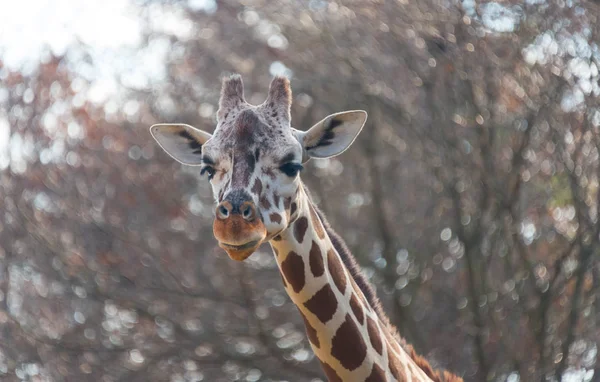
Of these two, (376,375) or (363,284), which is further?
(363,284)

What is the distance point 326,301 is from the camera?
4.86 m

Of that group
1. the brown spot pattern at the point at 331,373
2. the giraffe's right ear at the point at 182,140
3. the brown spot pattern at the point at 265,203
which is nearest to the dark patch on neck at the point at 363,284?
the brown spot pattern at the point at 331,373

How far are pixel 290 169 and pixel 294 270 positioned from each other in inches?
20.5

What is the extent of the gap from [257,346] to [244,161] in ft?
26.8

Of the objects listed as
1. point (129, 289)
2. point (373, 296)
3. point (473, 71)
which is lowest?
point (129, 289)

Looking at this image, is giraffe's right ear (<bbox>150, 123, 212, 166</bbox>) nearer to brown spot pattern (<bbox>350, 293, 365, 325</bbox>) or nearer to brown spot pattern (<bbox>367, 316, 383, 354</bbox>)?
brown spot pattern (<bbox>350, 293, 365, 325</bbox>)

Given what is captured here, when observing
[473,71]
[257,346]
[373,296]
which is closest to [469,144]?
[473,71]

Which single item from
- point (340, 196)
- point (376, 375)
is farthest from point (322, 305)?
point (340, 196)

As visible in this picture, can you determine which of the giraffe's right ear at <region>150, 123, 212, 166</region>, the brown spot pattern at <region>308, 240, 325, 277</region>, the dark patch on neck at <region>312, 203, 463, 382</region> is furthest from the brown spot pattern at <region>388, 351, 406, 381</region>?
the giraffe's right ear at <region>150, 123, 212, 166</region>

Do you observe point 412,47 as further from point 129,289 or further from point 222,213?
point 222,213

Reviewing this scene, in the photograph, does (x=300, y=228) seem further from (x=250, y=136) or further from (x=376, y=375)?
(x=376, y=375)

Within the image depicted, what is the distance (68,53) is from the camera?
1359 centimetres

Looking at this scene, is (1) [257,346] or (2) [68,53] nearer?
(1) [257,346]

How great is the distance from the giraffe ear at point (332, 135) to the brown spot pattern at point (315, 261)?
57 cm
